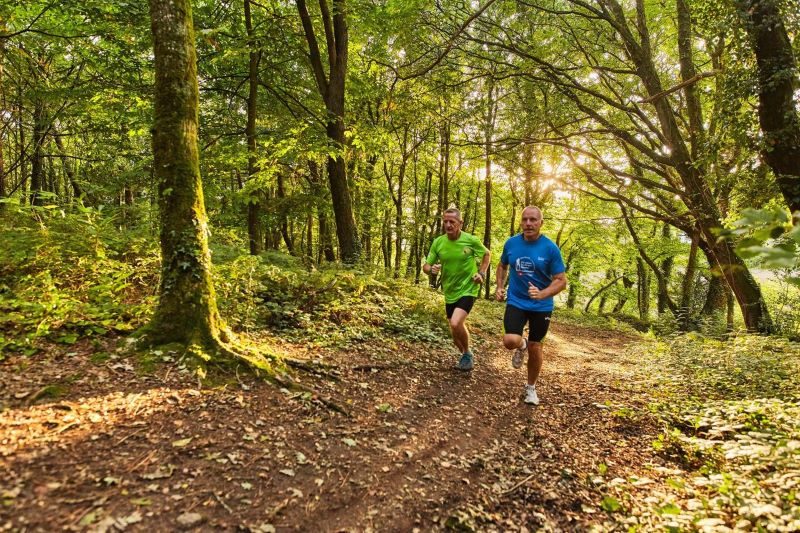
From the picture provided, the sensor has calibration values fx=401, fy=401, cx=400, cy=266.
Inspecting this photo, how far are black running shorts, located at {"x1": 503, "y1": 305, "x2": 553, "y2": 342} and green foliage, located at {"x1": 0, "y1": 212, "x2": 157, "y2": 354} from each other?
15.7 ft

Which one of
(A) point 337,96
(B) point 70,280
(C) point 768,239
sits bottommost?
(B) point 70,280

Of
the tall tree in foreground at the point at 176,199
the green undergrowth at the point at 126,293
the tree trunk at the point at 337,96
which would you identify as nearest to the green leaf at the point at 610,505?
the tall tree in foreground at the point at 176,199

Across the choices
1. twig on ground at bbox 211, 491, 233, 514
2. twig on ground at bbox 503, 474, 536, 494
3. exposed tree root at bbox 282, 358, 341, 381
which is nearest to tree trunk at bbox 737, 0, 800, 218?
twig on ground at bbox 503, 474, 536, 494

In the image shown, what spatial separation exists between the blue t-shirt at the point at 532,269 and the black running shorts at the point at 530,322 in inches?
2.7

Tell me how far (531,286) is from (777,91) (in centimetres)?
573

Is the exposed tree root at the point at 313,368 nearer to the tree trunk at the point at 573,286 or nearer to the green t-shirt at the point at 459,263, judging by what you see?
the green t-shirt at the point at 459,263

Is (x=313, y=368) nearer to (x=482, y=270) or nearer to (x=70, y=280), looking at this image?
(x=482, y=270)

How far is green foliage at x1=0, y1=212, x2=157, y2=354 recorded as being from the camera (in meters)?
4.37

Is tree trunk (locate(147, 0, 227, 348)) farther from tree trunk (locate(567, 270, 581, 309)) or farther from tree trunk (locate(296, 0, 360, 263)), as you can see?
tree trunk (locate(567, 270, 581, 309))

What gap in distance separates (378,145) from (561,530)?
30.7 ft

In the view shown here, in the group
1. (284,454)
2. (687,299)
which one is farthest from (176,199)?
(687,299)

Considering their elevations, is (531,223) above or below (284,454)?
above

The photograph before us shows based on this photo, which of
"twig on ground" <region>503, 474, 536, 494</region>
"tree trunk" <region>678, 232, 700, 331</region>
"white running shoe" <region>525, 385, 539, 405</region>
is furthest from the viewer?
"tree trunk" <region>678, 232, 700, 331</region>

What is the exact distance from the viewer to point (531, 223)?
18.4ft
